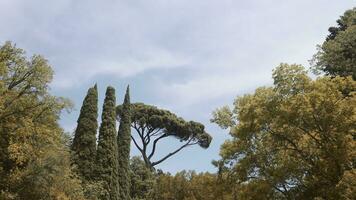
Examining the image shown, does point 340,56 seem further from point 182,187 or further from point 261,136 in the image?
point 182,187

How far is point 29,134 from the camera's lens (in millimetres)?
19359

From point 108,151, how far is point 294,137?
17.7m

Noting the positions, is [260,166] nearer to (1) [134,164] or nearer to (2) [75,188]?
(2) [75,188]

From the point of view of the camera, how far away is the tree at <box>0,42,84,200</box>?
19.1m

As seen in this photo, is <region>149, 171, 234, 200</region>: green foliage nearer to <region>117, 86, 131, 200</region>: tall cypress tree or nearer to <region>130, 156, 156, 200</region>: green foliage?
<region>117, 86, 131, 200</region>: tall cypress tree

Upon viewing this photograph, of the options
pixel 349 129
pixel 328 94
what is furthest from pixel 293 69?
pixel 349 129

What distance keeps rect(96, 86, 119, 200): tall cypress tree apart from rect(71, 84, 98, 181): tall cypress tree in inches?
32.2

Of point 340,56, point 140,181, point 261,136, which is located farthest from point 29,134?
point 140,181

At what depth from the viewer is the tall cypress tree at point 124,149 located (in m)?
35.0

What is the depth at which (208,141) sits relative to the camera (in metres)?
53.4

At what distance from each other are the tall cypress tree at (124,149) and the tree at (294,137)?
17.6m

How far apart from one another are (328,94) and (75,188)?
12097 millimetres

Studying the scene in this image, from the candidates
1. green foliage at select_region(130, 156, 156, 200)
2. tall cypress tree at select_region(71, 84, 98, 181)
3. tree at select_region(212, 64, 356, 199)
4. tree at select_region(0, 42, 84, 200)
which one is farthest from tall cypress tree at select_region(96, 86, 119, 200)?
tree at select_region(212, 64, 356, 199)

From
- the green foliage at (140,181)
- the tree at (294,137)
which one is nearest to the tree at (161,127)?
the green foliage at (140,181)
